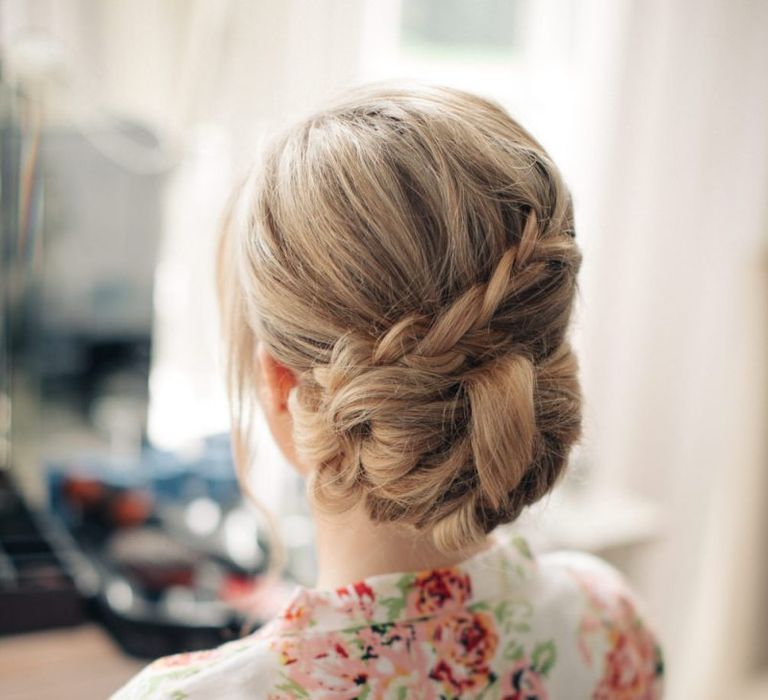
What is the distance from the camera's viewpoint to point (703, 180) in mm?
1964

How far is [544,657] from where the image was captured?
78cm

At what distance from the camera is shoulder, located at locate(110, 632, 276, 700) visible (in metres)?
0.64

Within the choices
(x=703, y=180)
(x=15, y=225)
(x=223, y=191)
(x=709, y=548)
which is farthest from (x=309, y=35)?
(x=709, y=548)

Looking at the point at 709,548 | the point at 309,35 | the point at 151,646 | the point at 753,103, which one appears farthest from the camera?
the point at 753,103

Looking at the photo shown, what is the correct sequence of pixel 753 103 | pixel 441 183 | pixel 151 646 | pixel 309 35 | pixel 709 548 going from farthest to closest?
1. pixel 753 103
2. pixel 709 548
3. pixel 309 35
4. pixel 151 646
5. pixel 441 183

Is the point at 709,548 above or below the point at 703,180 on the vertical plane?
below

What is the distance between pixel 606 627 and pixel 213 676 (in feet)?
1.25

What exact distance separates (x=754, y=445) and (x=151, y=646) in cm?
105

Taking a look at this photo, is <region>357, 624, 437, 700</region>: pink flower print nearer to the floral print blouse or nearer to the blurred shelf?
the floral print blouse

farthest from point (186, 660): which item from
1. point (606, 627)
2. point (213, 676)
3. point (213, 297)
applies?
point (213, 297)

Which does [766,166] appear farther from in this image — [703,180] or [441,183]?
[441,183]

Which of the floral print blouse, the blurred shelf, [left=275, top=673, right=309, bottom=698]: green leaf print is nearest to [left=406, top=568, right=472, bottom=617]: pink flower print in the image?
the floral print blouse

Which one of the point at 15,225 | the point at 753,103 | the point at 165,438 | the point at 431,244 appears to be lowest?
the point at 165,438

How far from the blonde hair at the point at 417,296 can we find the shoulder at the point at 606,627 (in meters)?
0.18
